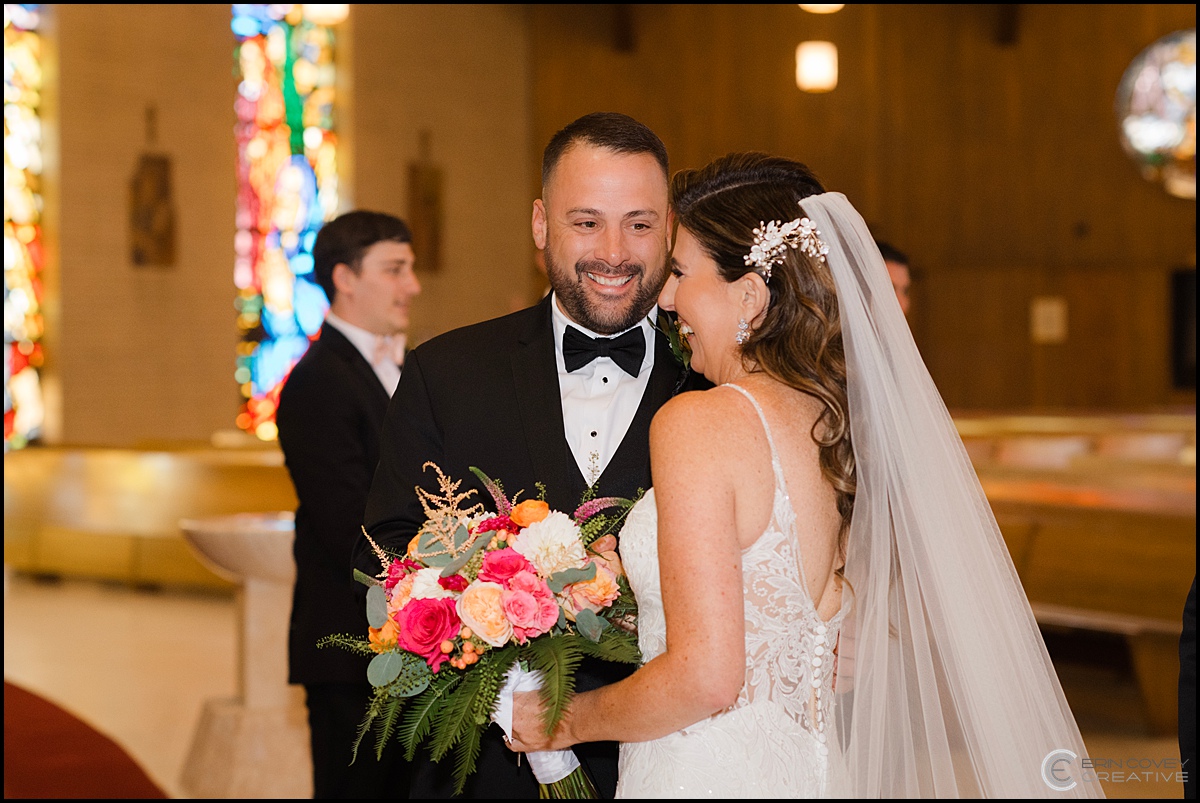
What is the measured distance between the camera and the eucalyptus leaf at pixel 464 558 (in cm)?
198

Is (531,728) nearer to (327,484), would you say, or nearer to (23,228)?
(327,484)

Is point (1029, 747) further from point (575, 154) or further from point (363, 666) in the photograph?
point (363, 666)

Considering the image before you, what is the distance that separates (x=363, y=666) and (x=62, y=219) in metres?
9.44

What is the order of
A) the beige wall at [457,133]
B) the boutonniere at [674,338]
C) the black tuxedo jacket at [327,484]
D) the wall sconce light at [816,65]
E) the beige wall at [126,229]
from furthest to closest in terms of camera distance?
the beige wall at [457,133] < the wall sconce light at [816,65] < the beige wall at [126,229] < the black tuxedo jacket at [327,484] < the boutonniere at [674,338]

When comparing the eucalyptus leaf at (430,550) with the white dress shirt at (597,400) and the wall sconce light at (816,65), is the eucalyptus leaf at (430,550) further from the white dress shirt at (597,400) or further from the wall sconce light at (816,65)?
the wall sconce light at (816,65)

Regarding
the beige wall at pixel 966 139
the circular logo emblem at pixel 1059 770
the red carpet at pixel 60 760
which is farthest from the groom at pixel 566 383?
the beige wall at pixel 966 139

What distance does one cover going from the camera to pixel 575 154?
250cm

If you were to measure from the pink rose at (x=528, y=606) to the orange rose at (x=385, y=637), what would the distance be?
7.5 inches

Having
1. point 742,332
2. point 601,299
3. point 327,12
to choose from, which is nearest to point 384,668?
point 742,332

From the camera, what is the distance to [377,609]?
2.05 m

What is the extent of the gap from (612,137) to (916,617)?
1.07m

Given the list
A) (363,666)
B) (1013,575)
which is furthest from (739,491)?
(363,666)

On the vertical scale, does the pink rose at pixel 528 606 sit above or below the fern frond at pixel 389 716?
above

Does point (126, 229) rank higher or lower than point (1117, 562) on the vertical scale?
higher
